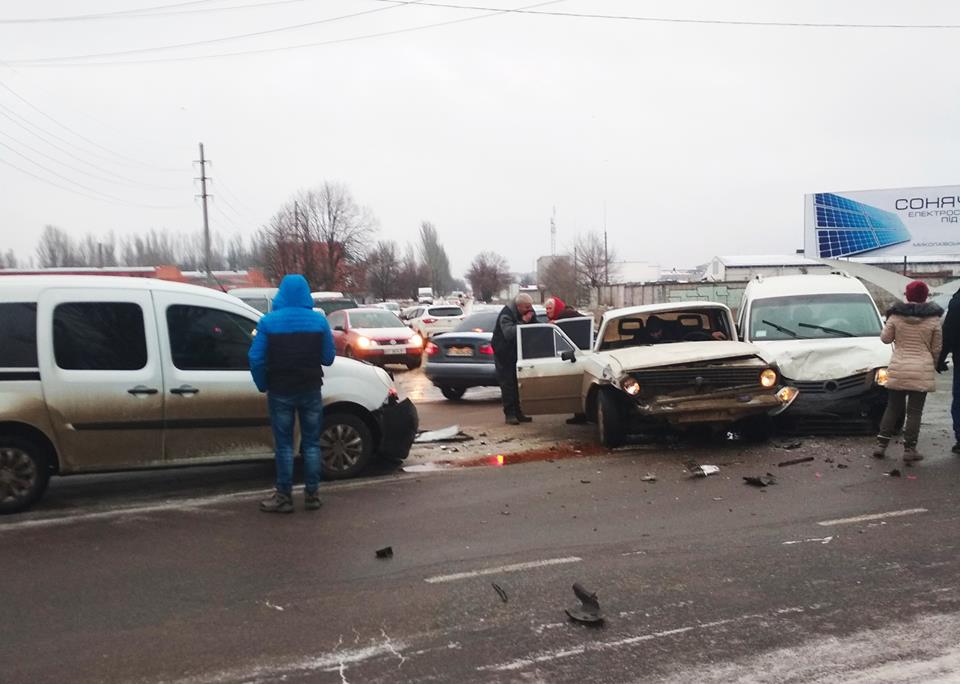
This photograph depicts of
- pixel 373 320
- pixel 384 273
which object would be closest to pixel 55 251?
pixel 384 273

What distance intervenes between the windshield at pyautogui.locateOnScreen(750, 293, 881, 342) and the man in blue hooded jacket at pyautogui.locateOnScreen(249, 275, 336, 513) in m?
6.11

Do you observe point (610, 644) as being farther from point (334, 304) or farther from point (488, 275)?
point (488, 275)

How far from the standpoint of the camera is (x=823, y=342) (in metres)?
9.35

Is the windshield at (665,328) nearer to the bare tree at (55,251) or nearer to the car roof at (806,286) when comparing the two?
the car roof at (806,286)

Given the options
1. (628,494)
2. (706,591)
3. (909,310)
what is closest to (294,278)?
(628,494)

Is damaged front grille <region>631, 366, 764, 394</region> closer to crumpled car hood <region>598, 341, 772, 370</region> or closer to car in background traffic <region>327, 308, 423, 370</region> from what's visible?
crumpled car hood <region>598, 341, 772, 370</region>

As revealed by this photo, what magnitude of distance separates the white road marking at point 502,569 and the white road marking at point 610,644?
115 centimetres

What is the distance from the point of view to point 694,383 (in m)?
8.15

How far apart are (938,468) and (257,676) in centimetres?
672

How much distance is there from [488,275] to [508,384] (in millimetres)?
91400

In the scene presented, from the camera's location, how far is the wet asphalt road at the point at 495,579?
3.71m

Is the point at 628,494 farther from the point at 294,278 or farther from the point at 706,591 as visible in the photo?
the point at 294,278

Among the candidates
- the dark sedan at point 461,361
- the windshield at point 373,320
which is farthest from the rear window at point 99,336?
the windshield at point 373,320

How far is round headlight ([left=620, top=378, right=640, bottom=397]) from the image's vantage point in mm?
8156
